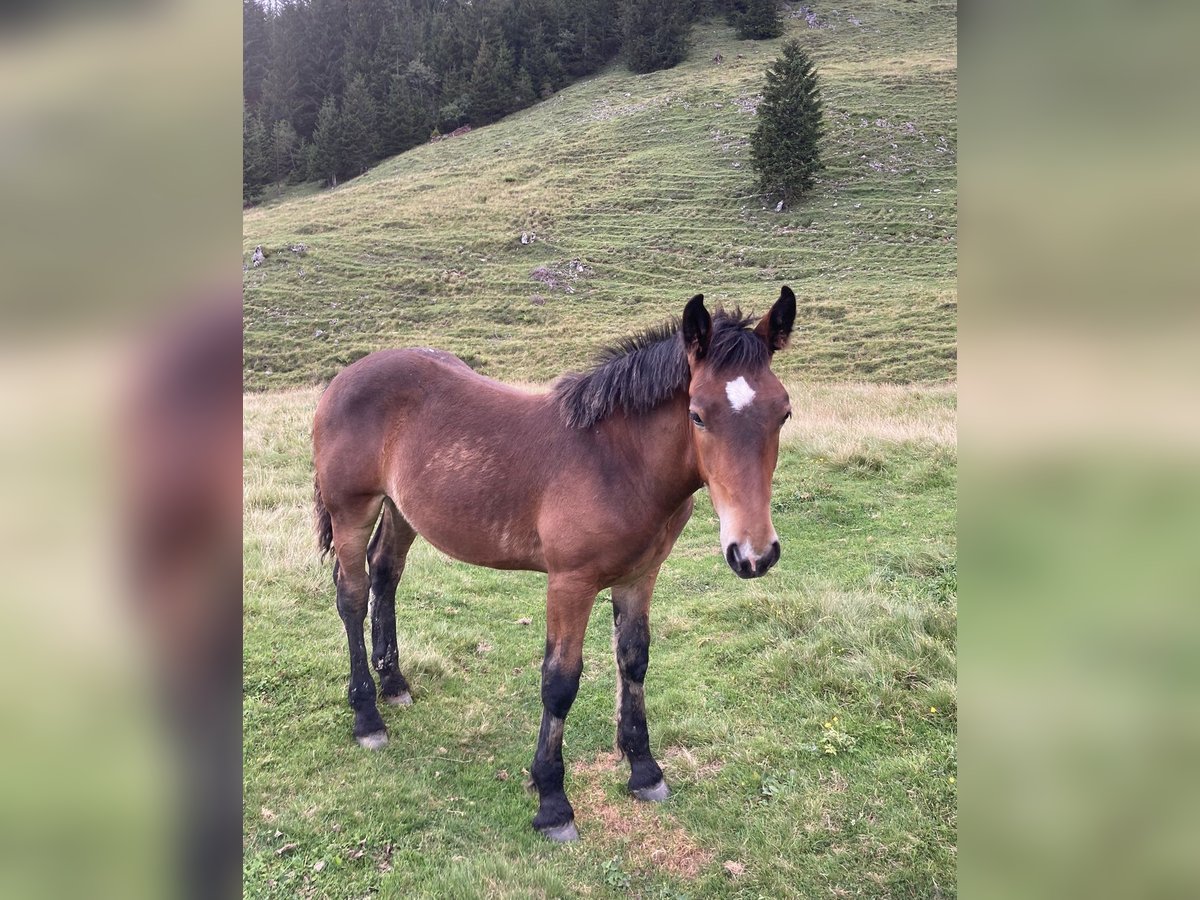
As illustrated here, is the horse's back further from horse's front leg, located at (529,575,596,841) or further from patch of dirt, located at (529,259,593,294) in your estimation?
patch of dirt, located at (529,259,593,294)

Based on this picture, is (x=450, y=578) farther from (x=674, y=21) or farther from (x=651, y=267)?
(x=674, y=21)

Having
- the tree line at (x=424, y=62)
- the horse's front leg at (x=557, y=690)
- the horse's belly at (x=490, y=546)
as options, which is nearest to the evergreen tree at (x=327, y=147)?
the tree line at (x=424, y=62)

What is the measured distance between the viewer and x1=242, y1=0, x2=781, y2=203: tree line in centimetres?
4300

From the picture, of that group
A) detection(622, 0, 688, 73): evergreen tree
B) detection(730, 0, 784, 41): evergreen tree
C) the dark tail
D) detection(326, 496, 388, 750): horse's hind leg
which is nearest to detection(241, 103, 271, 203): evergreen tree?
detection(326, 496, 388, 750): horse's hind leg

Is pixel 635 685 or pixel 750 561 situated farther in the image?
pixel 635 685

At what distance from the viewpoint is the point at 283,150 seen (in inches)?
1716

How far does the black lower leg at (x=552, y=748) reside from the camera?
3.63 m

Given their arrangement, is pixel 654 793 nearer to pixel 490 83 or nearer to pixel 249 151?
pixel 249 151

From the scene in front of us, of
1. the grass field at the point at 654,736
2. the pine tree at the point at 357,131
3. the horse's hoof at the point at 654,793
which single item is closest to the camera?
the grass field at the point at 654,736

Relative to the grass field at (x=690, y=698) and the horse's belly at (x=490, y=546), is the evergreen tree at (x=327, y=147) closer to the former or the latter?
the grass field at (x=690, y=698)

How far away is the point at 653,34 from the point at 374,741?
4885cm

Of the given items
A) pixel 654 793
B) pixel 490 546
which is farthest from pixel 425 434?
pixel 654 793

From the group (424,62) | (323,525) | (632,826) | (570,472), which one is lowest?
(632,826)

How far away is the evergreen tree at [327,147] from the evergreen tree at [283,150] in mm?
1361
